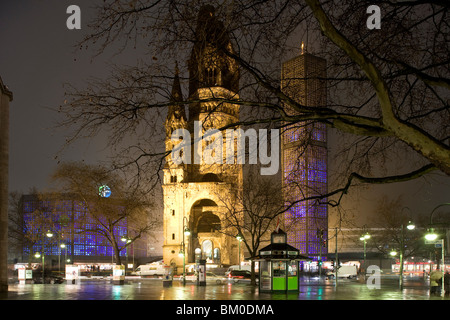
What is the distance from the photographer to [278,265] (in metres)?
35.5

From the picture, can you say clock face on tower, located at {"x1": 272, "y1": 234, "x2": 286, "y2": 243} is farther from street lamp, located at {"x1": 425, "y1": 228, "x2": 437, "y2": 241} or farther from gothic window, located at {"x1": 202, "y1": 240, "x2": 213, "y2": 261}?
gothic window, located at {"x1": 202, "y1": 240, "x2": 213, "y2": 261}

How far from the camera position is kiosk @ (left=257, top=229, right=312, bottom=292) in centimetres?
3481

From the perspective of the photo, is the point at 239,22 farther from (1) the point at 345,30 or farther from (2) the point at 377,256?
(2) the point at 377,256

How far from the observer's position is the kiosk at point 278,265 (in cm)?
3481

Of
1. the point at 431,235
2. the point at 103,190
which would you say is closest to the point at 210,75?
the point at 431,235

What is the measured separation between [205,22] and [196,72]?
1.04 metres

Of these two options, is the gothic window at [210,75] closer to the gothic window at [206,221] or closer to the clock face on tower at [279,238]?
the clock face on tower at [279,238]

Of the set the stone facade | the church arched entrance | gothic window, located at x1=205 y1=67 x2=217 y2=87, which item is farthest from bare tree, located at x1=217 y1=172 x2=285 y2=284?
the church arched entrance

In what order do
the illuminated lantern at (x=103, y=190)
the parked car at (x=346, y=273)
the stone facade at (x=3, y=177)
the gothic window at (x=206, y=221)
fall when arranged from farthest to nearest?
the gothic window at (x=206, y=221) → the parked car at (x=346, y=273) → the illuminated lantern at (x=103, y=190) → the stone facade at (x=3, y=177)

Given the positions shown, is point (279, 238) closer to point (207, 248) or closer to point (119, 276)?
point (119, 276)

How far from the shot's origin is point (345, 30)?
934cm

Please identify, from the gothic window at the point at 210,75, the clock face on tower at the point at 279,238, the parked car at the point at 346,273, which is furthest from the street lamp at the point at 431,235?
the parked car at the point at 346,273
